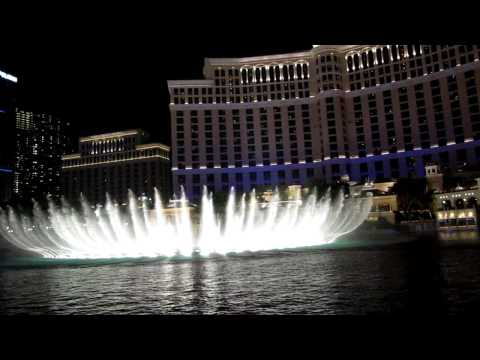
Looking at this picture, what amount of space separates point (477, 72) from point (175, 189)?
3093 inches

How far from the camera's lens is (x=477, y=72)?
283 ft

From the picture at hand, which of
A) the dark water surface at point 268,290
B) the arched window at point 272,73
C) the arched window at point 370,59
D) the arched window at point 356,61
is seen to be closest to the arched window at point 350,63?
the arched window at point 356,61

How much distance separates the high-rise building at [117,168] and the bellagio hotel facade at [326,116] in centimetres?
3093

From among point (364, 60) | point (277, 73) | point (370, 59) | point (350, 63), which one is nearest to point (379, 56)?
point (370, 59)

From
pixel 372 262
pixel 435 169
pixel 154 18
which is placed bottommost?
pixel 372 262

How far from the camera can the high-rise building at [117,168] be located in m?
139

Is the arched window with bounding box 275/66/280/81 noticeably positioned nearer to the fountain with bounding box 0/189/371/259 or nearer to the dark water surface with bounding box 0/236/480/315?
the fountain with bounding box 0/189/371/259

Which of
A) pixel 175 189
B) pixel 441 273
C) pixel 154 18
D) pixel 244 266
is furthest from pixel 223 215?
pixel 154 18

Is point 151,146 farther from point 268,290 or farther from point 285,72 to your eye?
point 268,290

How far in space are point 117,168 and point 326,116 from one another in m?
79.6

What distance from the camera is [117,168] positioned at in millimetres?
143625

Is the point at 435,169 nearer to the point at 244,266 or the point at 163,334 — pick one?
the point at 244,266

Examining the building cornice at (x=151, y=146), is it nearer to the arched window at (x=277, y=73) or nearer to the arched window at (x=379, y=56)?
the arched window at (x=277, y=73)

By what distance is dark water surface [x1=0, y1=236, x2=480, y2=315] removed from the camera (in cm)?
803
